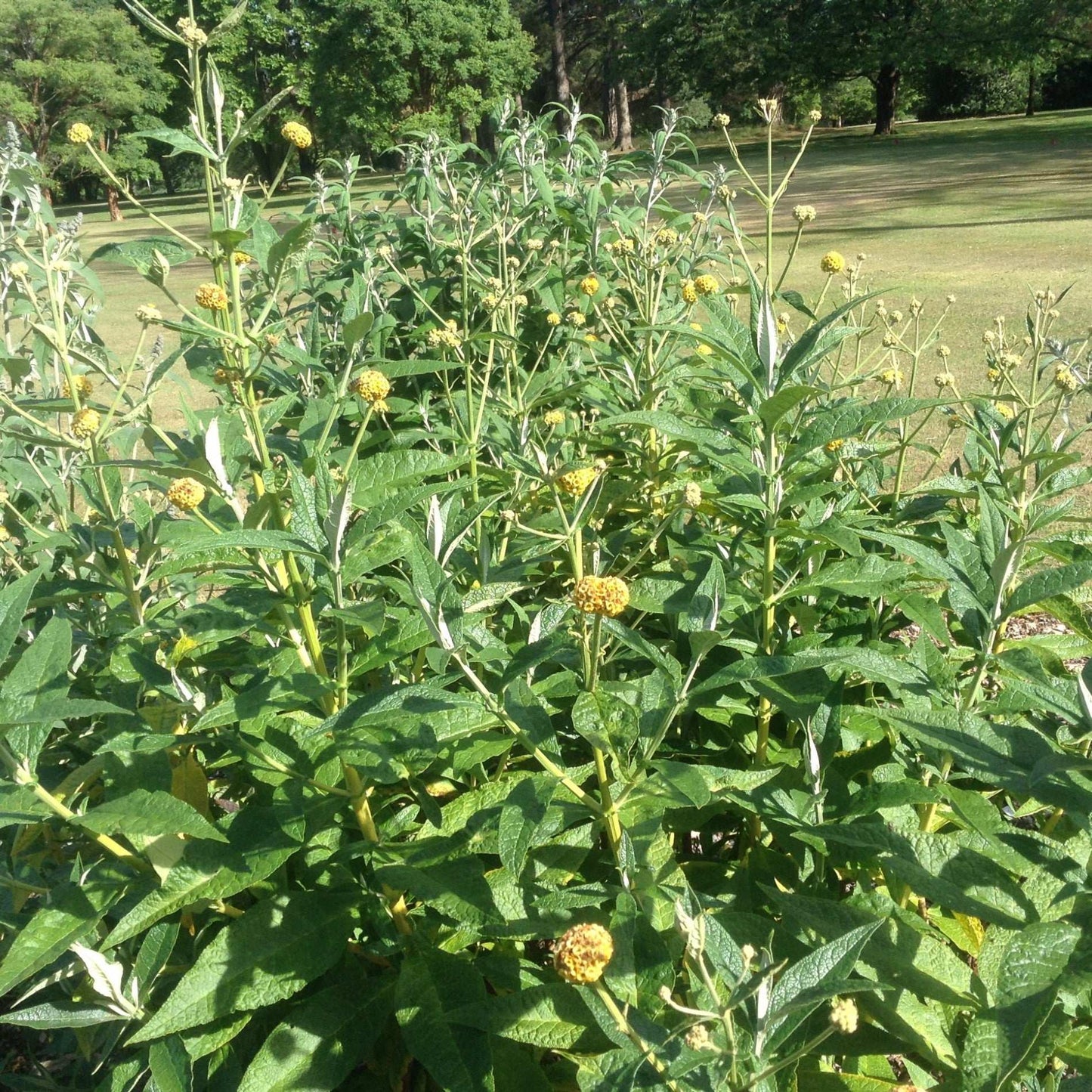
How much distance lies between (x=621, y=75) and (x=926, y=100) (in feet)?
52.6

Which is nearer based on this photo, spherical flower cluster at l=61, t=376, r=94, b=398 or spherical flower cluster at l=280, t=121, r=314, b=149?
spherical flower cluster at l=280, t=121, r=314, b=149

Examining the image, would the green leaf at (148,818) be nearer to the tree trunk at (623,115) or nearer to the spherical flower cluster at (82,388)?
the spherical flower cluster at (82,388)

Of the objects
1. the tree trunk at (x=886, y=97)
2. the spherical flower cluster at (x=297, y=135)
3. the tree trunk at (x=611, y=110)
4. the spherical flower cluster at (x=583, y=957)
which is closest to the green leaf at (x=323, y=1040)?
the spherical flower cluster at (x=583, y=957)

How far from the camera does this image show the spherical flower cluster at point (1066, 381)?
1.84m

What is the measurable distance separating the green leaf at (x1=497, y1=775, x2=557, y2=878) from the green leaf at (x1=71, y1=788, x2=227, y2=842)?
1.34 ft

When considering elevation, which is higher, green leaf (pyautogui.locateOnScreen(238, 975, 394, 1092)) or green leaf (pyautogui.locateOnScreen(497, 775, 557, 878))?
green leaf (pyautogui.locateOnScreen(497, 775, 557, 878))

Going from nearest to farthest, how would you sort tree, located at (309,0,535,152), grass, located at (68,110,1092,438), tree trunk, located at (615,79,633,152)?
grass, located at (68,110,1092,438), tree, located at (309,0,535,152), tree trunk, located at (615,79,633,152)

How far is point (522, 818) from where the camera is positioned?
1.30m

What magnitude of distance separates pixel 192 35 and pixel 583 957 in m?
1.42

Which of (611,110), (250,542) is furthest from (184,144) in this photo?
(611,110)

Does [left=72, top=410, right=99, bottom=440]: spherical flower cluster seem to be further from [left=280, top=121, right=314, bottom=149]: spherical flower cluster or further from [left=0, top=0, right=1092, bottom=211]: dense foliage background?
[left=0, top=0, right=1092, bottom=211]: dense foliage background

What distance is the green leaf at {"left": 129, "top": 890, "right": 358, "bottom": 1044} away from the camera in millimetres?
1373

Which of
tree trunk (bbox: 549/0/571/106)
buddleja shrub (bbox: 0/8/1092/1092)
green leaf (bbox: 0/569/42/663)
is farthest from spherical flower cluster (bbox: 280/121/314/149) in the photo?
tree trunk (bbox: 549/0/571/106)

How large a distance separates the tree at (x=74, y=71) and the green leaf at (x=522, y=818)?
42.2 meters
